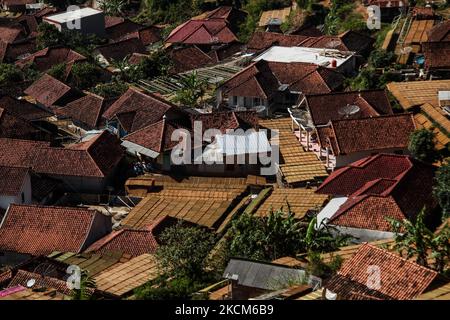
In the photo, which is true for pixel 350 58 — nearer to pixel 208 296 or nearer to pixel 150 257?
pixel 150 257

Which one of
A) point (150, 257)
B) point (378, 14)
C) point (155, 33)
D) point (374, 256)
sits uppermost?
point (374, 256)

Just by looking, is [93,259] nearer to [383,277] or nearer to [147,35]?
[383,277]

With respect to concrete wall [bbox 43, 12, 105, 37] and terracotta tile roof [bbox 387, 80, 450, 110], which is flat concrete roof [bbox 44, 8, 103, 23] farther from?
terracotta tile roof [bbox 387, 80, 450, 110]

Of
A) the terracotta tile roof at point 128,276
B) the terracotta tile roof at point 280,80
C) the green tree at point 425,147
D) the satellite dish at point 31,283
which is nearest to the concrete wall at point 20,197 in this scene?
the terracotta tile roof at point 128,276

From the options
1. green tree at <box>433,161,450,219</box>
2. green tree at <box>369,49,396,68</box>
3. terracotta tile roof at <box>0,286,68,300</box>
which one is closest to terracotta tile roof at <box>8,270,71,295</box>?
terracotta tile roof at <box>0,286,68,300</box>

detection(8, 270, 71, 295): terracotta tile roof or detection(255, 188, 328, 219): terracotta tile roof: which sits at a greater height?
detection(8, 270, 71, 295): terracotta tile roof

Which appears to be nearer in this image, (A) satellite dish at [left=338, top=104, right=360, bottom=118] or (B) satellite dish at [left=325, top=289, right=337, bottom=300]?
(B) satellite dish at [left=325, top=289, right=337, bottom=300]
